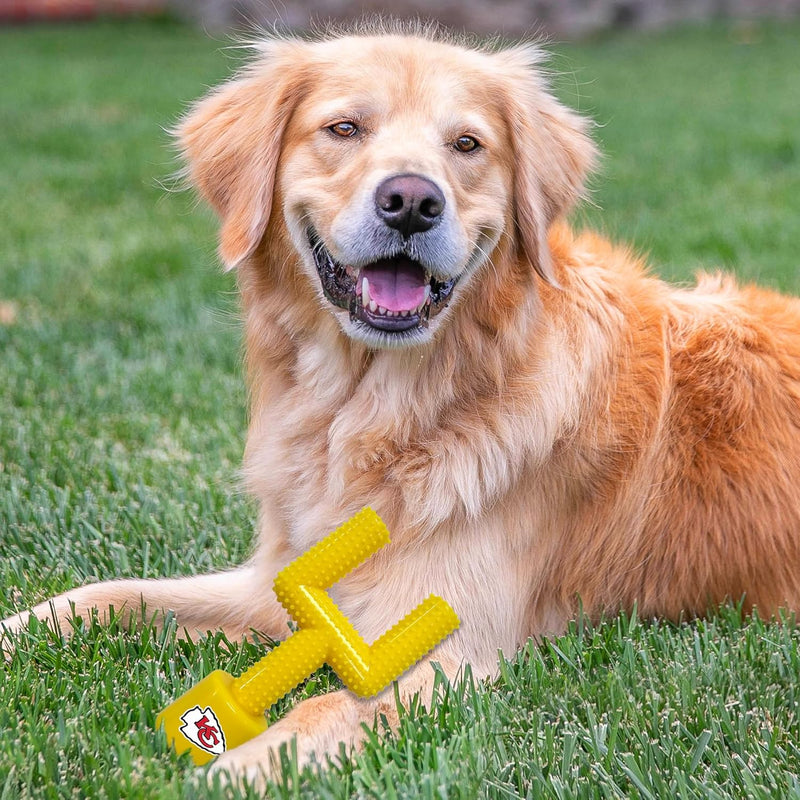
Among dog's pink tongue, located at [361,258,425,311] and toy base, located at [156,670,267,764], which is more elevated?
dog's pink tongue, located at [361,258,425,311]

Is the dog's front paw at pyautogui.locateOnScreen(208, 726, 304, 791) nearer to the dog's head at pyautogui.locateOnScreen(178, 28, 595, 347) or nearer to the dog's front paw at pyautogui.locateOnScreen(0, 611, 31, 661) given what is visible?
the dog's front paw at pyautogui.locateOnScreen(0, 611, 31, 661)

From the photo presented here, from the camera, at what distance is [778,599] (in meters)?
3.00

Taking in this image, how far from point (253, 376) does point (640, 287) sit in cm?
113

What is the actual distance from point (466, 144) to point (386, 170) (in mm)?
323

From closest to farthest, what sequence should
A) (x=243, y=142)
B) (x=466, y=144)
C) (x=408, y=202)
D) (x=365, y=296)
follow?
(x=408, y=202) < (x=365, y=296) < (x=466, y=144) < (x=243, y=142)

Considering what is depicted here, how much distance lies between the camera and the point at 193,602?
119 inches

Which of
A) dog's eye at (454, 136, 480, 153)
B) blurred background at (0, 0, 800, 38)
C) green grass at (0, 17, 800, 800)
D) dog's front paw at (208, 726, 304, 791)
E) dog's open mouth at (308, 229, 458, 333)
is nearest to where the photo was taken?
dog's front paw at (208, 726, 304, 791)

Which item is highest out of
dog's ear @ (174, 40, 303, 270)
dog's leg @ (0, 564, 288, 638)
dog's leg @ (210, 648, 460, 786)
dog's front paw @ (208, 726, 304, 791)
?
dog's ear @ (174, 40, 303, 270)

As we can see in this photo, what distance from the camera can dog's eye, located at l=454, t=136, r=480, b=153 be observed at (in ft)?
9.25

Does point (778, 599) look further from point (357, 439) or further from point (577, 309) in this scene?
point (357, 439)

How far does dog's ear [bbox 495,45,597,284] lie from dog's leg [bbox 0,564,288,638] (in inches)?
45.6

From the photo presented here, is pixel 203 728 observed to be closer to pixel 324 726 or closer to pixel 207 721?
pixel 207 721

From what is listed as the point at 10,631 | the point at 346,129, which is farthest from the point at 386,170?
the point at 10,631

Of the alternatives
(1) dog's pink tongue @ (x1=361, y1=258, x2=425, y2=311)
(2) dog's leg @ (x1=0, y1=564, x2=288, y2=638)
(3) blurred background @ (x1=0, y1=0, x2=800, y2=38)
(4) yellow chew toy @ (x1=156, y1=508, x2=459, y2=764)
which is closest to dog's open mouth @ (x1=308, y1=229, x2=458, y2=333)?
(1) dog's pink tongue @ (x1=361, y1=258, x2=425, y2=311)
